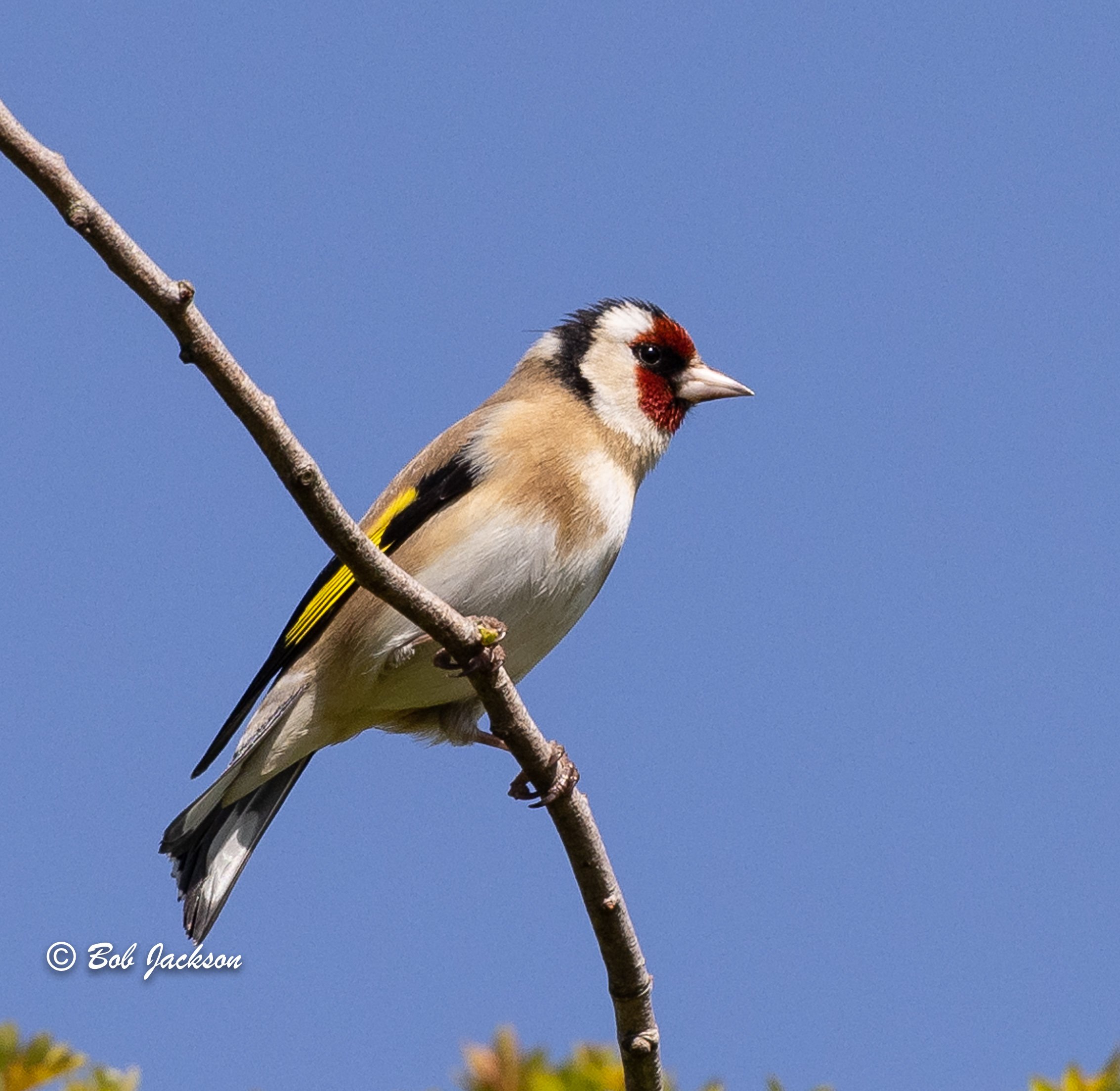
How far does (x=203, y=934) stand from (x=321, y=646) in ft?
3.77

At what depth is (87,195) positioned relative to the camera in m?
3.05

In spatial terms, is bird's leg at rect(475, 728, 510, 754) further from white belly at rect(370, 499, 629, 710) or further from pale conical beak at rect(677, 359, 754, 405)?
pale conical beak at rect(677, 359, 754, 405)

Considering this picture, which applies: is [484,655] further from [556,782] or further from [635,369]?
[635,369]

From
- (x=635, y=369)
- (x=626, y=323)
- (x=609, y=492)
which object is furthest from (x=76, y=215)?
(x=626, y=323)

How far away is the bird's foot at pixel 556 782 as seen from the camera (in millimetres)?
4555

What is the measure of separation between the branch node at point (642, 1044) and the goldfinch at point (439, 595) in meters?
1.31

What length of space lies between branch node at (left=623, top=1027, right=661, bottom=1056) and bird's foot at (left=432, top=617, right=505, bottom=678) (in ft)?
3.76

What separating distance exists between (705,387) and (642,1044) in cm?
303

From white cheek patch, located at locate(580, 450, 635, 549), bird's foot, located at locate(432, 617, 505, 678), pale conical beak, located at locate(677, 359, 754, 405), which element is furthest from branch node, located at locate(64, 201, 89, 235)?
pale conical beak, located at locate(677, 359, 754, 405)

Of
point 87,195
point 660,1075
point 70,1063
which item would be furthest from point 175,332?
point 660,1075

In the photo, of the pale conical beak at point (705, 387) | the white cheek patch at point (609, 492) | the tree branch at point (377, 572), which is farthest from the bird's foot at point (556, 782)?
the pale conical beak at point (705, 387)

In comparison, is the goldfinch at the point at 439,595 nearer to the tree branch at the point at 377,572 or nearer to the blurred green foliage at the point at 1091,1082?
the tree branch at the point at 377,572

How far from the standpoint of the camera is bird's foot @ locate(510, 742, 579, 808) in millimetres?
4555

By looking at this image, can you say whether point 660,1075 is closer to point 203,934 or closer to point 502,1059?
point 502,1059
